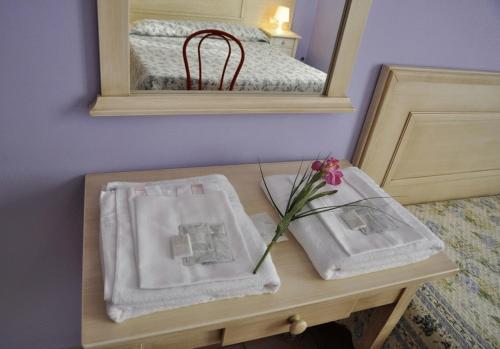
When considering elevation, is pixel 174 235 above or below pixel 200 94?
below

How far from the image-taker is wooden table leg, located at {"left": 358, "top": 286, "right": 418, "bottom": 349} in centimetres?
99

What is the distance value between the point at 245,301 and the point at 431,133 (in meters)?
0.99

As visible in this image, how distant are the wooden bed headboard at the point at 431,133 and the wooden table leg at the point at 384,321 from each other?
45 centimetres

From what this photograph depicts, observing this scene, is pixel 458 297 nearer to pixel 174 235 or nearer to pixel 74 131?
pixel 174 235

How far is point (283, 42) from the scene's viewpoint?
97 cm

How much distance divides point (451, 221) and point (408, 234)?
0.72 m

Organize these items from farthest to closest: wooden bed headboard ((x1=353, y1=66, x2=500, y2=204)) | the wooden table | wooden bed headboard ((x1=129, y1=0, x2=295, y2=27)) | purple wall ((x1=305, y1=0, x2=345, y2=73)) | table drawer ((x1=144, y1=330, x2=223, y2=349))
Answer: wooden bed headboard ((x1=353, y1=66, x2=500, y2=204)) < purple wall ((x1=305, y1=0, x2=345, y2=73)) < wooden bed headboard ((x1=129, y1=0, x2=295, y2=27)) < table drawer ((x1=144, y1=330, x2=223, y2=349)) < the wooden table

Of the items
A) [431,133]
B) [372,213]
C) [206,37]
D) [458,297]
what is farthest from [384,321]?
[206,37]

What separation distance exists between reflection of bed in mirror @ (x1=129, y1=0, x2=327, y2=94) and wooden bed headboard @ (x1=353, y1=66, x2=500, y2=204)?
393 mm

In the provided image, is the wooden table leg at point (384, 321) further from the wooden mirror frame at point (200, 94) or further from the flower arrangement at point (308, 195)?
the wooden mirror frame at point (200, 94)

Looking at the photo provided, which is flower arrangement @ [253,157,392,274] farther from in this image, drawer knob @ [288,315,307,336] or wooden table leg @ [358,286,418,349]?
wooden table leg @ [358,286,418,349]

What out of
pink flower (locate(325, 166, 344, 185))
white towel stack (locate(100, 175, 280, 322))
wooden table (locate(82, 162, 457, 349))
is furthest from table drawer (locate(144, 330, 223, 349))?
pink flower (locate(325, 166, 344, 185))

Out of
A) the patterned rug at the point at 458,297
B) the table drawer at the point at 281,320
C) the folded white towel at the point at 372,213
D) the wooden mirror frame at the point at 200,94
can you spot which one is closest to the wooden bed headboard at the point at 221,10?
the wooden mirror frame at the point at 200,94

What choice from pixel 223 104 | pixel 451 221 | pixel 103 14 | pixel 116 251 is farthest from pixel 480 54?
pixel 116 251
